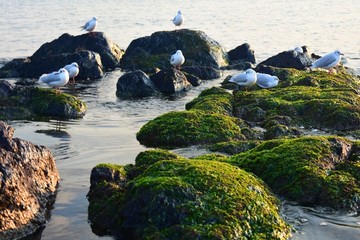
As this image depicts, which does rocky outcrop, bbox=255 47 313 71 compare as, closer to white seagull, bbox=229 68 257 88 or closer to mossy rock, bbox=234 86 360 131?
white seagull, bbox=229 68 257 88

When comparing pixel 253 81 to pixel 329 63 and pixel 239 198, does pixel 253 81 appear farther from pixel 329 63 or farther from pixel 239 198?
pixel 239 198

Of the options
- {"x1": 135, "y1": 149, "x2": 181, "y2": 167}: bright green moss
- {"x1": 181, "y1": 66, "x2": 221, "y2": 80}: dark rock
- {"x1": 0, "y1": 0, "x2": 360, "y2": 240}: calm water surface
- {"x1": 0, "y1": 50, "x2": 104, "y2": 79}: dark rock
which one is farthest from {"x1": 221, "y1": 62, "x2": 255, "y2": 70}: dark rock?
{"x1": 135, "y1": 149, "x2": 181, "y2": 167}: bright green moss

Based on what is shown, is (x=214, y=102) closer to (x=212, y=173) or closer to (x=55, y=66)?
(x=212, y=173)

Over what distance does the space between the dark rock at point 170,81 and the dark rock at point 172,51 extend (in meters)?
5.01

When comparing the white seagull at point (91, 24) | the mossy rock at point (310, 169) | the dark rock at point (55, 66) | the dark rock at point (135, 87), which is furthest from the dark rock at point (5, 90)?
the white seagull at point (91, 24)

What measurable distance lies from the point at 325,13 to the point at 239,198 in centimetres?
4980

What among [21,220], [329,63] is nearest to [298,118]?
[329,63]

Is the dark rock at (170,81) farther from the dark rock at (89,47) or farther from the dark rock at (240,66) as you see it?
the dark rock at (89,47)

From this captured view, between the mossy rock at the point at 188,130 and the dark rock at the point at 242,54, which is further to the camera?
the dark rock at the point at 242,54

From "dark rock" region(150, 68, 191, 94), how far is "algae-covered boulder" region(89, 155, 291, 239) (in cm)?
1309

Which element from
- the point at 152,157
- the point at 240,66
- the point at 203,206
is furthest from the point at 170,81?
the point at 203,206

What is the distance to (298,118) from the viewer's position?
632 inches

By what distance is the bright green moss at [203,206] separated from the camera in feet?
25.5

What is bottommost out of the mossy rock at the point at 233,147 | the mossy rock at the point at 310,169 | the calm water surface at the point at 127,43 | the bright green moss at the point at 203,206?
the calm water surface at the point at 127,43
